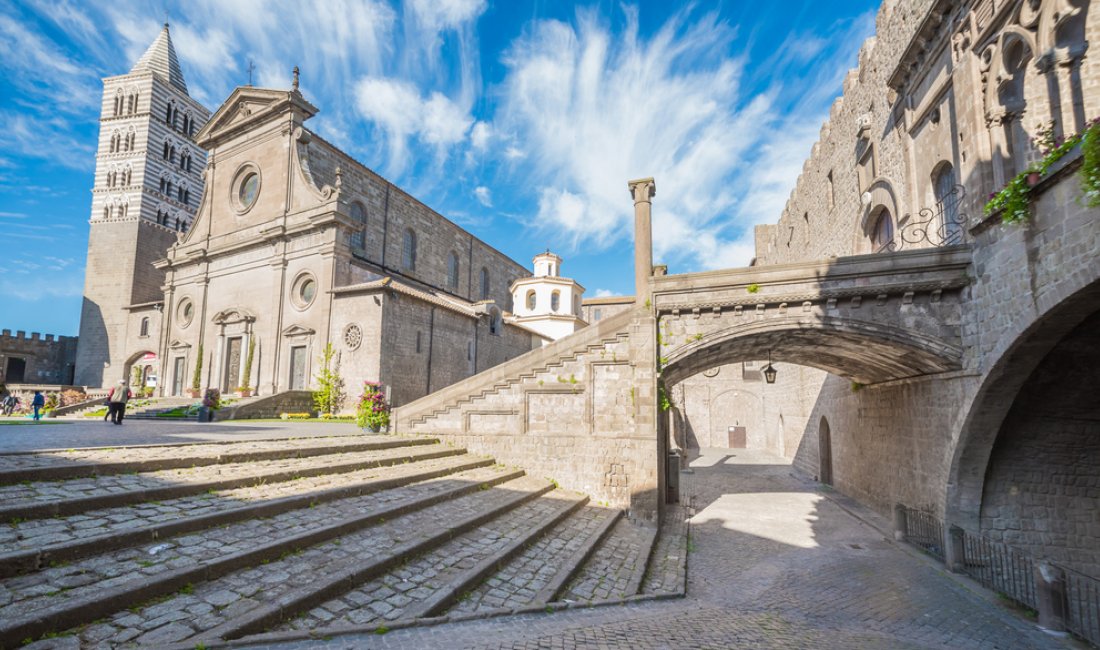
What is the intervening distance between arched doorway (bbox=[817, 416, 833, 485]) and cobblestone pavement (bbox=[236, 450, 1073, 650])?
20.9 ft

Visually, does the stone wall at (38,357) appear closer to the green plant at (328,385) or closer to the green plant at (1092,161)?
the green plant at (328,385)

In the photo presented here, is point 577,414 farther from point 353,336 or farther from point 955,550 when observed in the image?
point 353,336

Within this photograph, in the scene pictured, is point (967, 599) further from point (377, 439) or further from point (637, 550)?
point (377, 439)

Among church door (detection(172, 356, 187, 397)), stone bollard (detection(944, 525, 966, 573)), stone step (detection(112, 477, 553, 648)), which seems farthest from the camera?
church door (detection(172, 356, 187, 397))

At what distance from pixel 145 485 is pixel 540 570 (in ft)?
18.5

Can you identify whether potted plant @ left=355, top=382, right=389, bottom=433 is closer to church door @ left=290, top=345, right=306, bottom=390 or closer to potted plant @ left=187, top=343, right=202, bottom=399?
church door @ left=290, top=345, right=306, bottom=390

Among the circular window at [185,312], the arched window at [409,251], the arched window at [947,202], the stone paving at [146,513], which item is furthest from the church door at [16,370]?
the arched window at [947,202]

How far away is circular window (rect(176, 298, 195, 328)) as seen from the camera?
92.8 ft

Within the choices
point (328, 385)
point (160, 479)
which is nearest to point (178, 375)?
point (328, 385)

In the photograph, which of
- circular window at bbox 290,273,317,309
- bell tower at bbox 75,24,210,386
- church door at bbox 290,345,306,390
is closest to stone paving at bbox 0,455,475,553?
church door at bbox 290,345,306,390

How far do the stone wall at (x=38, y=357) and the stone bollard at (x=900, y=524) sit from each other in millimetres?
51771

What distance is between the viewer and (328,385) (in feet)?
73.0

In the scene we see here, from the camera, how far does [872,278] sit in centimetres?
1055

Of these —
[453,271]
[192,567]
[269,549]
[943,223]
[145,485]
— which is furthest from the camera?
[453,271]
